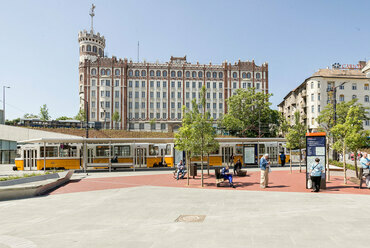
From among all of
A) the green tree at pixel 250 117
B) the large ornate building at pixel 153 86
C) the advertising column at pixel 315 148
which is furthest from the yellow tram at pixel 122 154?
the large ornate building at pixel 153 86

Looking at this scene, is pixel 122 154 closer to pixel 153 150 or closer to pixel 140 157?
pixel 140 157

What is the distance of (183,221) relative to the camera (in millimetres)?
8711

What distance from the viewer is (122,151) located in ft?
95.3

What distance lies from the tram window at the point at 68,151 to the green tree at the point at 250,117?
34723 mm

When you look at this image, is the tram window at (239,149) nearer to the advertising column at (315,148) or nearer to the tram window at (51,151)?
the advertising column at (315,148)

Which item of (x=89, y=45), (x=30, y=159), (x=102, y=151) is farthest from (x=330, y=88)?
(x=89, y=45)

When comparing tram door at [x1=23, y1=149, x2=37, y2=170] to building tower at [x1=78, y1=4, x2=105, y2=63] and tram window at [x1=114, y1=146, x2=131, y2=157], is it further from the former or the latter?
building tower at [x1=78, y1=4, x2=105, y2=63]

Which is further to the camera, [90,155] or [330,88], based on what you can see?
[330,88]

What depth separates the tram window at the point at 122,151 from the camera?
29000mm

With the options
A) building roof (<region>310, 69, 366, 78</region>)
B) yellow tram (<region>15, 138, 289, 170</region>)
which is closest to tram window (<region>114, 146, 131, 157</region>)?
yellow tram (<region>15, 138, 289, 170</region>)

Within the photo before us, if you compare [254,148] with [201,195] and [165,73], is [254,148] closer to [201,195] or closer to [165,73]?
[201,195]

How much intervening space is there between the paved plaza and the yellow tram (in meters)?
14.2

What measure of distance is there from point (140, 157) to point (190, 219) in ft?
70.1

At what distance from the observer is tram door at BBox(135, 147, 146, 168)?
29.7m
